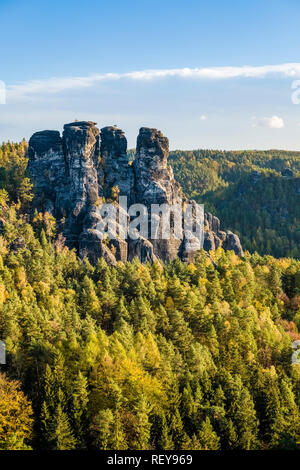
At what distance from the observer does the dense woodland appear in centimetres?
4809

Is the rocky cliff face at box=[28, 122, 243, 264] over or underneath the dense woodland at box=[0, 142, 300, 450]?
over

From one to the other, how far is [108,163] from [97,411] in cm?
8135

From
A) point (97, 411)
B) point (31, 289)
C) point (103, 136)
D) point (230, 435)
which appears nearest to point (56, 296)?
point (31, 289)

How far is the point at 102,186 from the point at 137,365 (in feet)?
236

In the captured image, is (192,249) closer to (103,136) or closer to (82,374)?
(103,136)

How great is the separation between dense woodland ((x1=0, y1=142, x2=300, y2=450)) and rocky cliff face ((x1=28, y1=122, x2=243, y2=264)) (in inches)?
906

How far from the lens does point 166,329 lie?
224ft

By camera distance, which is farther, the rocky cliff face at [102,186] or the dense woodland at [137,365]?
the rocky cliff face at [102,186]

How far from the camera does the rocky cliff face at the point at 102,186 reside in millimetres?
108000

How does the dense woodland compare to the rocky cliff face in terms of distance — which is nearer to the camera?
the dense woodland

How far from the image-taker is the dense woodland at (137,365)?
4809 centimetres

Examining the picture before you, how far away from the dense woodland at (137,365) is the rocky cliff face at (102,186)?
23.0 metres

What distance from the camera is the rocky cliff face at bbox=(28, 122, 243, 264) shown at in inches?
4252

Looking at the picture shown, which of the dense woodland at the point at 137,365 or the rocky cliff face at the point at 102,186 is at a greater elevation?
the rocky cliff face at the point at 102,186
